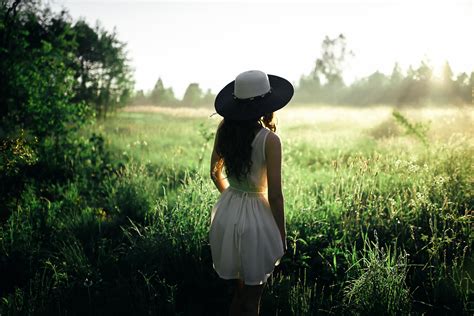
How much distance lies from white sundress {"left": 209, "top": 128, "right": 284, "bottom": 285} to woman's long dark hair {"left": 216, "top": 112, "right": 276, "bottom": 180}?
0.14 feet

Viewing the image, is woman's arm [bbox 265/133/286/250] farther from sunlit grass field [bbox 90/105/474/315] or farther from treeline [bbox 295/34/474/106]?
treeline [bbox 295/34/474/106]

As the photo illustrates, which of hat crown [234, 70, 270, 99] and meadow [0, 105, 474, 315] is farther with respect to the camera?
meadow [0, 105, 474, 315]

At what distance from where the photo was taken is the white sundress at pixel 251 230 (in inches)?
97.0

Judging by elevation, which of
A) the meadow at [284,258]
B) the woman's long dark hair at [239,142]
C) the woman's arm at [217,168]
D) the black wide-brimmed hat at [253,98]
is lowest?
the meadow at [284,258]

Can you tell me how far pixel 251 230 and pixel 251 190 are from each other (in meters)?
0.28

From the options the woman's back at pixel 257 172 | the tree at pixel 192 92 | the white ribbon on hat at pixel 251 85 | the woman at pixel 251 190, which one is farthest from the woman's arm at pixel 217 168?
the tree at pixel 192 92

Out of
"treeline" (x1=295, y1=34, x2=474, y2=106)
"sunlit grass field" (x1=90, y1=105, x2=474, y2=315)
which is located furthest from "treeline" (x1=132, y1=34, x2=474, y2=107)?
"sunlit grass field" (x1=90, y1=105, x2=474, y2=315)

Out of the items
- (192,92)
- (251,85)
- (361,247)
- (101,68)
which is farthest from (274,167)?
(192,92)

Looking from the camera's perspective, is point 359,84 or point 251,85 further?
point 359,84

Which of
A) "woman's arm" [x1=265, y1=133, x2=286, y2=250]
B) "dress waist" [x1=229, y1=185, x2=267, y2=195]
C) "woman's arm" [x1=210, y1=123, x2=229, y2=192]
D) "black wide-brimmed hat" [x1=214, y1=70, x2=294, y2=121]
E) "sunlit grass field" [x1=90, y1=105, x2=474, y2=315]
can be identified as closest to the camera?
"woman's arm" [x1=265, y1=133, x2=286, y2=250]

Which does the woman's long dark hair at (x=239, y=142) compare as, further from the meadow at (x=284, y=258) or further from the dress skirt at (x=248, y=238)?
the meadow at (x=284, y=258)

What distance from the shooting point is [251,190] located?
2588 mm

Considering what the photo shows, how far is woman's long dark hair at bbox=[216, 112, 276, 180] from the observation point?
8.02 ft

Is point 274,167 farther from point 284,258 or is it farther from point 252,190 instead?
point 284,258
